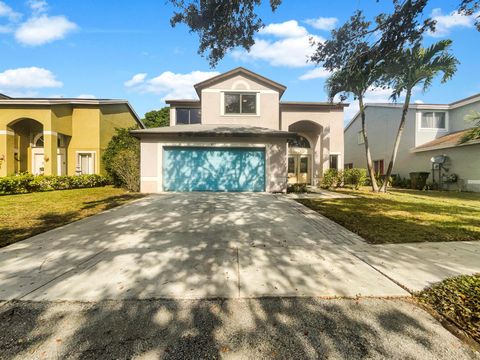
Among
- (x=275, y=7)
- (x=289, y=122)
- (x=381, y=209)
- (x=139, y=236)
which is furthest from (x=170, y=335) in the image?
(x=289, y=122)

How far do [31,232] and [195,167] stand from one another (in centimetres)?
791

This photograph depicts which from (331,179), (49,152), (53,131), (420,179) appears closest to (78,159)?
(49,152)

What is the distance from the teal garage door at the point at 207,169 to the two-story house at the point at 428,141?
14.0 metres

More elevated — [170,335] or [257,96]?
[257,96]

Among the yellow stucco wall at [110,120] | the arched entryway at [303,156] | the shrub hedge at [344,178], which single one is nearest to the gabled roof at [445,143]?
the shrub hedge at [344,178]

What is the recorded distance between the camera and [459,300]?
271 cm

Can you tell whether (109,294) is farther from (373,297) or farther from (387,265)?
(387,265)

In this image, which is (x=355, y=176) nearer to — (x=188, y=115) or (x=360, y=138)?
(x=360, y=138)

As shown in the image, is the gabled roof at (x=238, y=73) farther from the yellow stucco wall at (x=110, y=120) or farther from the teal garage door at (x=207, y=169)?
the yellow stucco wall at (x=110, y=120)

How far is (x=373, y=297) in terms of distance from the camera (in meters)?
2.80

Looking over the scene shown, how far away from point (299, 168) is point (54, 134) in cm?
1785

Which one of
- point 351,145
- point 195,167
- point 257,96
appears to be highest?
point 257,96

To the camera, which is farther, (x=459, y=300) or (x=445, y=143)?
(x=445, y=143)

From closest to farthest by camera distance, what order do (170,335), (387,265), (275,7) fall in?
1. (170,335)
2. (387,265)
3. (275,7)
